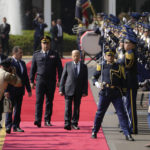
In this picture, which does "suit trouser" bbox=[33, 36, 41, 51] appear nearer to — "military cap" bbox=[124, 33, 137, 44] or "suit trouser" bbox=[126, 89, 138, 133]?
"military cap" bbox=[124, 33, 137, 44]

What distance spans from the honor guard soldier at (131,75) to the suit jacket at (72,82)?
1.23 meters

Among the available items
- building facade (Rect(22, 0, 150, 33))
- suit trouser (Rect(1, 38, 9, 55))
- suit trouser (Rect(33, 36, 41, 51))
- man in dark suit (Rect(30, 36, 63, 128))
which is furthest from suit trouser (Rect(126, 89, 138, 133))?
building facade (Rect(22, 0, 150, 33))

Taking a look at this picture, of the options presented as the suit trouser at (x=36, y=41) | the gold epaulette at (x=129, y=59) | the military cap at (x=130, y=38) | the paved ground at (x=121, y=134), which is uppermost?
the military cap at (x=130, y=38)

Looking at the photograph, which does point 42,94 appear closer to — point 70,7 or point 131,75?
point 131,75

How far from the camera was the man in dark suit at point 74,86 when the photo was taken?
1249cm

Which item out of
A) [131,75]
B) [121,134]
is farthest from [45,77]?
[121,134]

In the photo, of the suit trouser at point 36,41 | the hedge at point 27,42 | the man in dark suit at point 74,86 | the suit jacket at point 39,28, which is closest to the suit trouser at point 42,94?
the man in dark suit at point 74,86

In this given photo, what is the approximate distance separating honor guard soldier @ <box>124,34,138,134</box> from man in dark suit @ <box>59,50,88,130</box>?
1.25 m

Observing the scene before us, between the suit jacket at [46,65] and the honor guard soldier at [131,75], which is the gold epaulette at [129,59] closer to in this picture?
the honor guard soldier at [131,75]

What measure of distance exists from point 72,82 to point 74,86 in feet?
0.35

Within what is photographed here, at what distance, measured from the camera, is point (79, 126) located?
12.9 m

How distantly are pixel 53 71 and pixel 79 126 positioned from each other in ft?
4.57

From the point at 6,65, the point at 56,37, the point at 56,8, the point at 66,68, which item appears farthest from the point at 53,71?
the point at 56,8

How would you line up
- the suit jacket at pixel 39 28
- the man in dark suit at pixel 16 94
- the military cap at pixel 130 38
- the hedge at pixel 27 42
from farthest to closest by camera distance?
the hedge at pixel 27 42 < the suit jacket at pixel 39 28 < the man in dark suit at pixel 16 94 < the military cap at pixel 130 38
